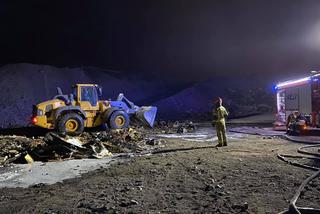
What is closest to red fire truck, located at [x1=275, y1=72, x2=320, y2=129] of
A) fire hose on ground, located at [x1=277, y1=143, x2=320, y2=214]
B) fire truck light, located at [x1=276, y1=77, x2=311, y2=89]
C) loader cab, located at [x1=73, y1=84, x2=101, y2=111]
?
fire truck light, located at [x1=276, y1=77, x2=311, y2=89]

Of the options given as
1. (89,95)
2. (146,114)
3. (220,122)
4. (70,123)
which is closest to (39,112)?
(70,123)

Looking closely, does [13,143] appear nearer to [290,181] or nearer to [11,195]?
[11,195]

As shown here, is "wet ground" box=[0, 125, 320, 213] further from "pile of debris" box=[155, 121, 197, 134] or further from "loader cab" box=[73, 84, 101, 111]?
"pile of debris" box=[155, 121, 197, 134]

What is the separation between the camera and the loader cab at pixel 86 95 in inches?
693

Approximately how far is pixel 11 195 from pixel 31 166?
10.2ft

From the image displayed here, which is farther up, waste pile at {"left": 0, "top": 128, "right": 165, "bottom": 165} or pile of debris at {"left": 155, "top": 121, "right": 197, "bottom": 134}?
waste pile at {"left": 0, "top": 128, "right": 165, "bottom": 165}

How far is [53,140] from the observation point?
38.9ft

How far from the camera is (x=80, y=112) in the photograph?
17.4 metres

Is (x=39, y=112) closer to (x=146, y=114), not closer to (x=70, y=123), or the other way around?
(x=70, y=123)

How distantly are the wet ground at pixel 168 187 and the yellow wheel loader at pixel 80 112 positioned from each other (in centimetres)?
663

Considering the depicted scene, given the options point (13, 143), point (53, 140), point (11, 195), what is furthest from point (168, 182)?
point (13, 143)

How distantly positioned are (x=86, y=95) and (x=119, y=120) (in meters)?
1.86

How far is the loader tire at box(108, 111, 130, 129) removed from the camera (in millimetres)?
17766

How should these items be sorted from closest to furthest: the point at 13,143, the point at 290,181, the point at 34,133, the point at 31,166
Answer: the point at 290,181 < the point at 31,166 < the point at 13,143 < the point at 34,133
